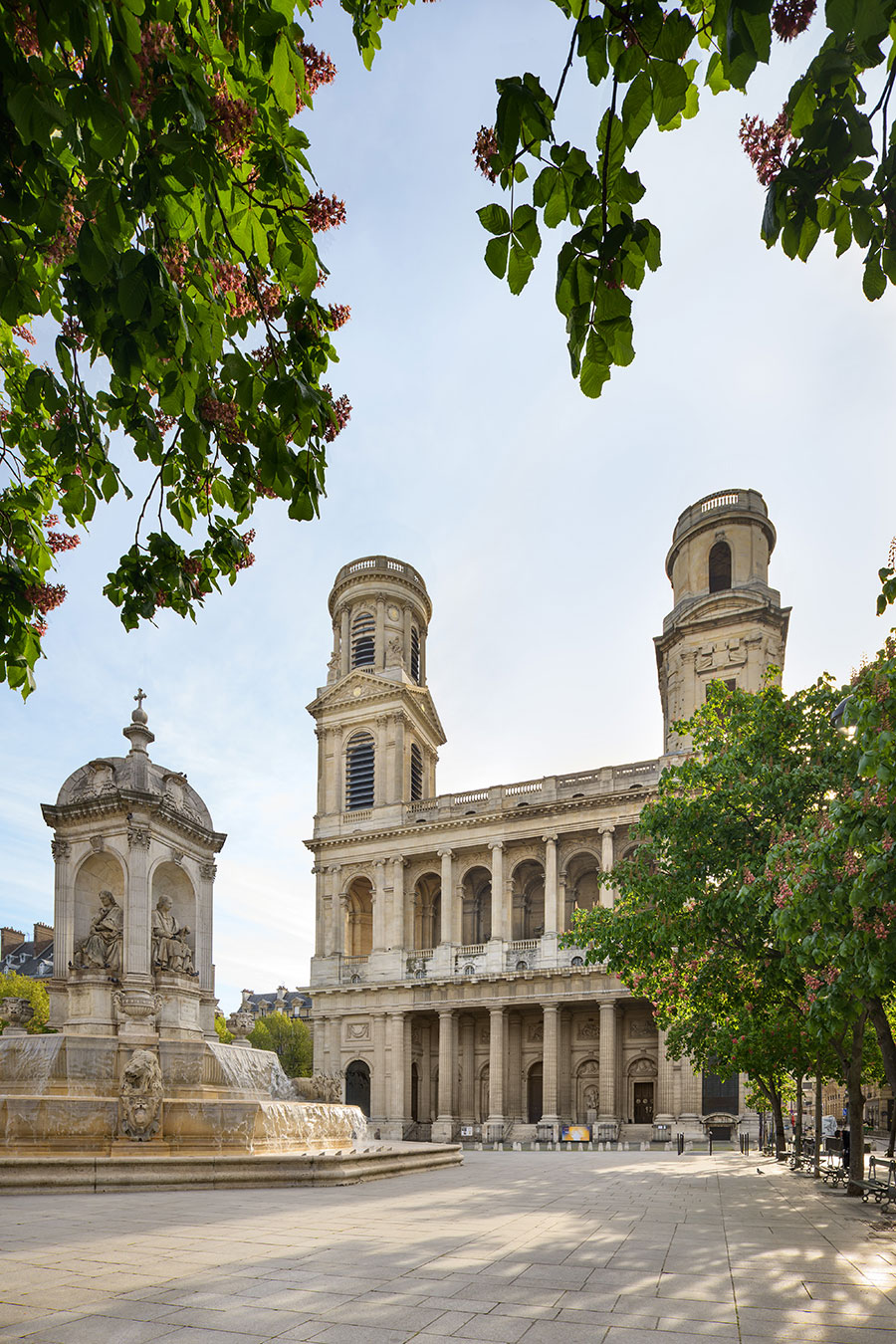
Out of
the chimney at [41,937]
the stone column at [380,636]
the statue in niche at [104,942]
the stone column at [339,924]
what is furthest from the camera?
the chimney at [41,937]

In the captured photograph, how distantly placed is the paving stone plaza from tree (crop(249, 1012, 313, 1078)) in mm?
68332

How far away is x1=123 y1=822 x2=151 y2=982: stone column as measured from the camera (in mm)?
20094

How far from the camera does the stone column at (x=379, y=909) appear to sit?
52.2 meters

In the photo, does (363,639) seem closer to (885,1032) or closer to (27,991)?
(27,991)

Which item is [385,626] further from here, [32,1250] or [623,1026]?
[32,1250]

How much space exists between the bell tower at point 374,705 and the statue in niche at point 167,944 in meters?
32.0

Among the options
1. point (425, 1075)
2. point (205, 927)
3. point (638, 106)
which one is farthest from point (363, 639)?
point (638, 106)

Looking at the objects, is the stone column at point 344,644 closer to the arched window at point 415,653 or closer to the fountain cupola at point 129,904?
the arched window at point 415,653

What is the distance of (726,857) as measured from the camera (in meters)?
19.4

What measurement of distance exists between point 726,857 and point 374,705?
124 feet

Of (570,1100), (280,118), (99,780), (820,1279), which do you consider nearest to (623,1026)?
(570,1100)

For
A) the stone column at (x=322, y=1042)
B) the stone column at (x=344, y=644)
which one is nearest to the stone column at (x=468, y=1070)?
the stone column at (x=322, y=1042)

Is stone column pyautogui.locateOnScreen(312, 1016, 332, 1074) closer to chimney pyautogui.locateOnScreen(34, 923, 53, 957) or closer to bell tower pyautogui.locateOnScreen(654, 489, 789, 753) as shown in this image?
bell tower pyautogui.locateOnScreen(654, 489, 789, 753)

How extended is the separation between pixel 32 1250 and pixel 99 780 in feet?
42.4
